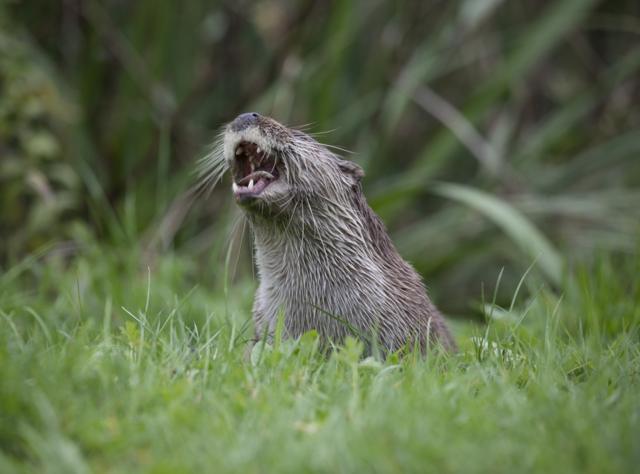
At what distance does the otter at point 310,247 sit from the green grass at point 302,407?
15.9 inches

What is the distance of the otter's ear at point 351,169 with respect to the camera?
3.55m

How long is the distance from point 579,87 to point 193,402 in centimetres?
682

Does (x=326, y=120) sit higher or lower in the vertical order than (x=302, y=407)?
higher

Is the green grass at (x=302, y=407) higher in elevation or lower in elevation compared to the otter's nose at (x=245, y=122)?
A: lower

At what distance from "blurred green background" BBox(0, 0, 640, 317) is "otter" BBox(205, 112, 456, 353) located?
155 cm

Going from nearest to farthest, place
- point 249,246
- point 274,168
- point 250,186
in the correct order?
point 250,186 < point 274,168 < point 249,246

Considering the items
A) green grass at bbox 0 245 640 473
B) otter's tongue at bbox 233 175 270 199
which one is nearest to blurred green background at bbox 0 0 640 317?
otter's tongue at bbox 233 175 270 199

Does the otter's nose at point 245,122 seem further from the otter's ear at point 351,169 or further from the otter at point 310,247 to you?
the otter's ear at point 351,169

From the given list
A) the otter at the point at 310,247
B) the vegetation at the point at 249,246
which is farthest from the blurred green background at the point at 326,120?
the otter at the point at 310,247

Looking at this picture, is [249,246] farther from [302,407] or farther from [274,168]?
[302,407]

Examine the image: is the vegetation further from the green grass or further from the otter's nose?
the otter's nose

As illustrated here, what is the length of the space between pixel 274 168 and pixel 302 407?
4.35ft

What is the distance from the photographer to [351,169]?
359 centimetres

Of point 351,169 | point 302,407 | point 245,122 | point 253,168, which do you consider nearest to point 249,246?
point 351,169
